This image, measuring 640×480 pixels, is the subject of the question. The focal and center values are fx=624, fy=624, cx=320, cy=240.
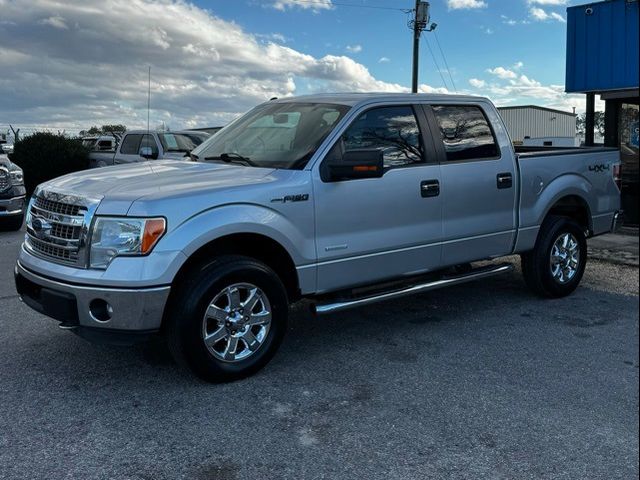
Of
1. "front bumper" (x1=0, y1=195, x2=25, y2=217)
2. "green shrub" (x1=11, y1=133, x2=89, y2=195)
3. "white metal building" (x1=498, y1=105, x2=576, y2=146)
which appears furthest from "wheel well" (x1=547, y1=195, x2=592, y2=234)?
"white metal building" (x1=498, y1=105, x2=576, y2=146)

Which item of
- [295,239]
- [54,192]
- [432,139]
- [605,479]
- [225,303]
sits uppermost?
[432,139]

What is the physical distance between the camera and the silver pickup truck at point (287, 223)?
12.1 ft

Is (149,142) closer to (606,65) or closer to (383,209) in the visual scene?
(606,65)

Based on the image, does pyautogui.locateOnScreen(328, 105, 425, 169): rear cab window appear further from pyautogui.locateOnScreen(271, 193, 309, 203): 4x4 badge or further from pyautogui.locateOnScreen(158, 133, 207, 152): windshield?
pyautogui.locateOnScreen(158, 133, 207, 152): windshield

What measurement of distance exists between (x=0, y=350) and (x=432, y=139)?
3.73 meters

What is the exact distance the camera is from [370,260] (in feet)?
15.2

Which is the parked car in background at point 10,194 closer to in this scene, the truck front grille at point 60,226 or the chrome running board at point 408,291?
the truck front grille at point 60,226

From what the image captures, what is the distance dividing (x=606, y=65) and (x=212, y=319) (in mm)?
9172

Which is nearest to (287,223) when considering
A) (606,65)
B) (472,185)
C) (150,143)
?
(472,185)

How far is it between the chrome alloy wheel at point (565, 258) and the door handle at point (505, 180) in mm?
873

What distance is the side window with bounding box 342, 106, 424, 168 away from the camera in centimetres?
469

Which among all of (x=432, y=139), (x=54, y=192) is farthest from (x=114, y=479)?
(x=432, y=139)

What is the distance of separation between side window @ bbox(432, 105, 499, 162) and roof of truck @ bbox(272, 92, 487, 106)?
0.31ft

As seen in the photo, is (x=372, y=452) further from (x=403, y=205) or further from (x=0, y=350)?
(x=0, y=350)
